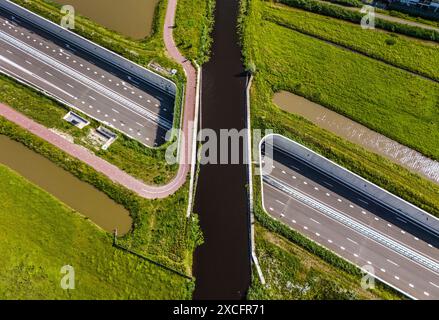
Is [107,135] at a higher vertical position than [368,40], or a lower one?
lower

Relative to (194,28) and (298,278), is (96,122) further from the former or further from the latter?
(298,278)

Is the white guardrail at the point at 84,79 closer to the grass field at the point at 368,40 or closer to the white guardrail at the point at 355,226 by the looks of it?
the white guardrail at the point at 355,226

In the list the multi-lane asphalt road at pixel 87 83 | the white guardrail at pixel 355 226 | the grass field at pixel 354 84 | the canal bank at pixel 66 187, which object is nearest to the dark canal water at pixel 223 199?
the grass field at pixel 354 84

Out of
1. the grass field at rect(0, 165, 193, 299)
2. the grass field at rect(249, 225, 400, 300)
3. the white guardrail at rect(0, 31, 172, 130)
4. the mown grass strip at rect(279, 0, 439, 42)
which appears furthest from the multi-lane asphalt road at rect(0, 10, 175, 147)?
the mown grass strip at rect(279, 0, 439, 42)

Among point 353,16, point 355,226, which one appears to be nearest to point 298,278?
point 355,226

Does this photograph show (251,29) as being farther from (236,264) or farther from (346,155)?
(236,264)

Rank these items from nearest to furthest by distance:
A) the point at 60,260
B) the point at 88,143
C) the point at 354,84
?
the point at 60,260 < the point at 88,143 < the point at 354,84

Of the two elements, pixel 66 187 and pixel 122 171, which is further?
pixel 122 171
